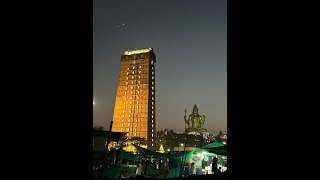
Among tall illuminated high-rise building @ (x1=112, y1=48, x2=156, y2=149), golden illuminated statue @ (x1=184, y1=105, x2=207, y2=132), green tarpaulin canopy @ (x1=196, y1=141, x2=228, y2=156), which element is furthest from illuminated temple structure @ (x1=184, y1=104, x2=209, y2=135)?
green tarpaulin canopy @ (x1=196, y1=141, x2=228, y2=156)

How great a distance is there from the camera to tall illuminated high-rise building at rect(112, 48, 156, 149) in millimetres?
68875

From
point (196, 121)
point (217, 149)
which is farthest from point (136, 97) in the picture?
point (217, 149)

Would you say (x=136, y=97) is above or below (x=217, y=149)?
above

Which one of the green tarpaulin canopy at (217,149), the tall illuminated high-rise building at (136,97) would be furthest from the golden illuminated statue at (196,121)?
the green tarpaulin canopy at (217,149)

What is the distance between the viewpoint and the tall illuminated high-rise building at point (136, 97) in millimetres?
68875

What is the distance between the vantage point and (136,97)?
70812mm

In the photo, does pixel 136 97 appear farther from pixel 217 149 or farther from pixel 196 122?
pixel 217 149

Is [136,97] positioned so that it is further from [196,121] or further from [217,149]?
[217,149]

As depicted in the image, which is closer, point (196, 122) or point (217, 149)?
point (217, 149)
